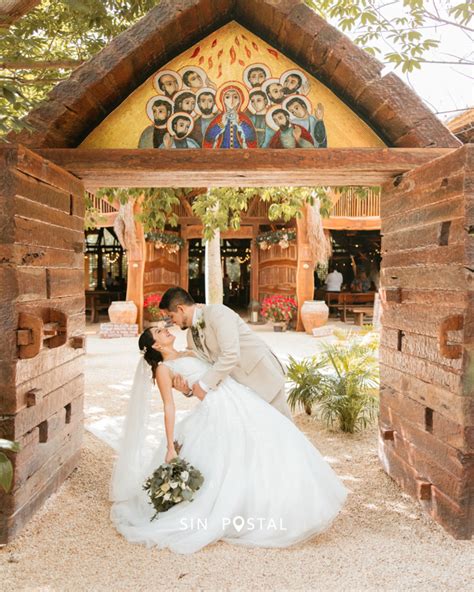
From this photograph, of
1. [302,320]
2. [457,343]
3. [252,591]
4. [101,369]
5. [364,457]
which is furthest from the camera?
[302,320]

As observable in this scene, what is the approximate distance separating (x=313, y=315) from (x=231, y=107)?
1047 centimetres

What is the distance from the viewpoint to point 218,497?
3.47m

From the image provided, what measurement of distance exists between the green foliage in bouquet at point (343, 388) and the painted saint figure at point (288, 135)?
3205 millimetres

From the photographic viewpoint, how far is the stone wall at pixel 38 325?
131 inches

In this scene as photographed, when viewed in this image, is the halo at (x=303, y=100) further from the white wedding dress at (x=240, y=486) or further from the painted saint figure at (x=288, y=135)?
the white wedding dress at (x=240, y=486)

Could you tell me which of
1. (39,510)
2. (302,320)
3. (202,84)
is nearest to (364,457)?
(39,510)

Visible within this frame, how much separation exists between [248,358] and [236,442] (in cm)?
74

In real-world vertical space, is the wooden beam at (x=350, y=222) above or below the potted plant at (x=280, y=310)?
above

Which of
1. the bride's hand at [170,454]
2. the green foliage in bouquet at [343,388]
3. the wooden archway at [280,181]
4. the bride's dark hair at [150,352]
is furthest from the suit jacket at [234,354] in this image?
the green foliage in bouquet at [343,388]

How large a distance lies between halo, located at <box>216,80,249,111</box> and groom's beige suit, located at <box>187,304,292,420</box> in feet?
5.29

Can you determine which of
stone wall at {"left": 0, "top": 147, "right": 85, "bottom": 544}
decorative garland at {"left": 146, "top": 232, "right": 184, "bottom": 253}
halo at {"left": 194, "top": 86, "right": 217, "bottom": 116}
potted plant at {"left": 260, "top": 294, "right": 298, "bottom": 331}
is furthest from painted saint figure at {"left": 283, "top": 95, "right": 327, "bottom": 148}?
decorative garland at {"left": 146, "top": 232, "right": 184, "bottom": 253}

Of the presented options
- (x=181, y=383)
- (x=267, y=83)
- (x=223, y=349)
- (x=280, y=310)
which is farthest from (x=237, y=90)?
(x=280, y=310)

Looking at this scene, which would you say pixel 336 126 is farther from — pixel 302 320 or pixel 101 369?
pixel 302 320

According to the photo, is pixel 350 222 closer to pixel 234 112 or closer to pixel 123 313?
pixel 123 313
